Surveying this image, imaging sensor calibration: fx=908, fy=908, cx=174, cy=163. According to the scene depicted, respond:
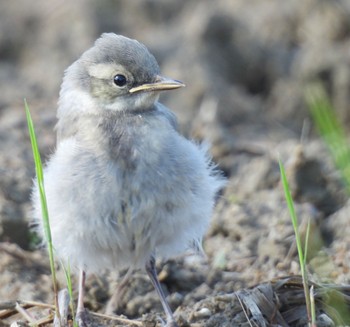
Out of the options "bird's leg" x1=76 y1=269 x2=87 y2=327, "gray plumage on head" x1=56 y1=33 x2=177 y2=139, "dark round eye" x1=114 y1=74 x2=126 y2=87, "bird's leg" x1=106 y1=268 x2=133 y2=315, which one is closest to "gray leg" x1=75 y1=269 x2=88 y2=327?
"bird's leg" x1=76 y1=269 x2=87 y2=327

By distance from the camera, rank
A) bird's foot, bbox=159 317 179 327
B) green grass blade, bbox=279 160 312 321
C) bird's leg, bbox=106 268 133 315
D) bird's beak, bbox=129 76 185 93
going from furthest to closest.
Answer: bird's leg, bbox=106 268 133 315 → bird's beak, bbox=129 76 185 93 → bird's foot, bbox=159 317 179 327 → green grass blade, bbox=279 160 312 321

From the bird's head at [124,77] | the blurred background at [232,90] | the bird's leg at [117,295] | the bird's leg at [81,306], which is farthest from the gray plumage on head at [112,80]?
the blurred background at [232,90]

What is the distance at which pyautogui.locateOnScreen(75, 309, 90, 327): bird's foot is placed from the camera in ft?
17.7

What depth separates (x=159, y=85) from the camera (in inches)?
222

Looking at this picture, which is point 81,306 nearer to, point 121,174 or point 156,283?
point 156,283

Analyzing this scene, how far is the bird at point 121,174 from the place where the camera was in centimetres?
530

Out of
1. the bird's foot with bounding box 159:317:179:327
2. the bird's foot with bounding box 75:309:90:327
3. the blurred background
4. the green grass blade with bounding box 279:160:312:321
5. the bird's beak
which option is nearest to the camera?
the green grass blade with bounding box 279:160:312:321

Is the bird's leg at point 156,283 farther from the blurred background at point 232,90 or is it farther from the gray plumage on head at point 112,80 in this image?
the gray plumage on head at point 112,80

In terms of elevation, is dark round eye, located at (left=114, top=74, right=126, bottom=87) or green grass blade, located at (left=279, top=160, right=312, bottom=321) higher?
dark round eye, located at (left=114, top=74, right=126, bottom=87)

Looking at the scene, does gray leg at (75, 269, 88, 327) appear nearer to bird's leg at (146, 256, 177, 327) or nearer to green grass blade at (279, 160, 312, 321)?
bird's leg at (146, 256, 177, 327)

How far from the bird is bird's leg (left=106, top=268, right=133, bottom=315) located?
22cm

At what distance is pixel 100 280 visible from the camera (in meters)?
6.24

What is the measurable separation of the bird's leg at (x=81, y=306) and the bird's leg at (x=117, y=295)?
8.6 inches

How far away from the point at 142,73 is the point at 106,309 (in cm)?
156
